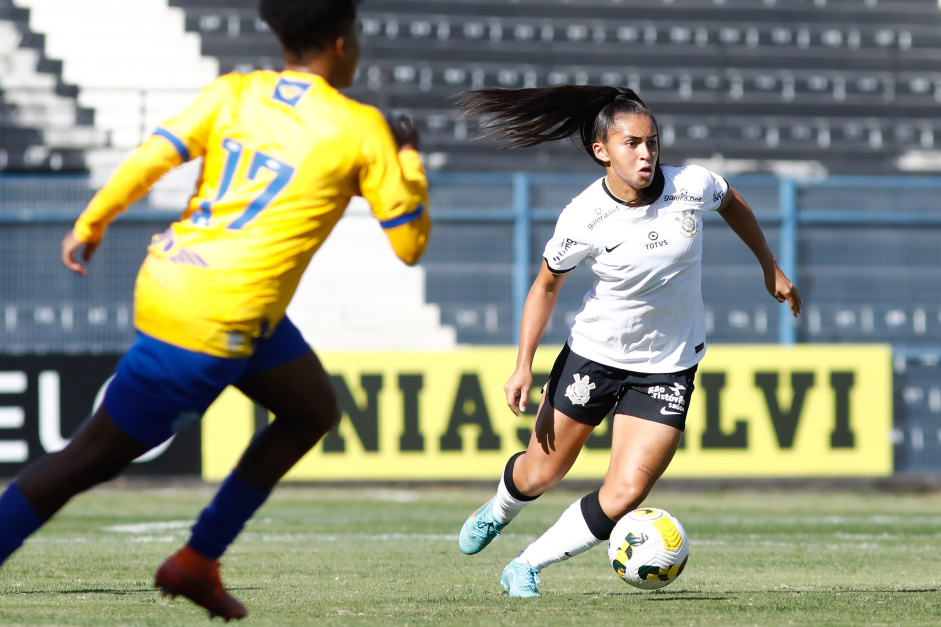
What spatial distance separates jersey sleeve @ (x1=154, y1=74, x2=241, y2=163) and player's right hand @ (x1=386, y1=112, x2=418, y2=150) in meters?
0.45

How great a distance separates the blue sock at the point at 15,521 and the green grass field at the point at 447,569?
20.5 inches

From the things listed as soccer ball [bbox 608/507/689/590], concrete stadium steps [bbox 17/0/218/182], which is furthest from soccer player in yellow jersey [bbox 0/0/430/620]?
concrete stadium steps [bbox 17/0/218/182]

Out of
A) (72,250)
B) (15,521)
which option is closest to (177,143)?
(72,250)

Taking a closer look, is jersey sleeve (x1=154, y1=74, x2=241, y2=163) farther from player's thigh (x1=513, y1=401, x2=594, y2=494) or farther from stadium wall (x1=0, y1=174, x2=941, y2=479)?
stadium wall (x1=0, y1=174, x2=941, y2=479)

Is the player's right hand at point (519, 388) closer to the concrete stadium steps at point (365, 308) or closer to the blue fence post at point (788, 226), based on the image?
the concrete stadium steps at point (365, 308)

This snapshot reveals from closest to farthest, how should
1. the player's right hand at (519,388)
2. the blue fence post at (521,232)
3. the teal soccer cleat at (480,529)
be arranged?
the player's right hand at (519,388) → the teal soccer cleat at (480,529) → the blue fence post at (521,232)

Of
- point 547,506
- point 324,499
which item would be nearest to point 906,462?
point 547,506

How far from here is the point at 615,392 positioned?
4895 mm

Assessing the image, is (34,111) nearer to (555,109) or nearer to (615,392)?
(555,109)

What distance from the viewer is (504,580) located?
16.3ft

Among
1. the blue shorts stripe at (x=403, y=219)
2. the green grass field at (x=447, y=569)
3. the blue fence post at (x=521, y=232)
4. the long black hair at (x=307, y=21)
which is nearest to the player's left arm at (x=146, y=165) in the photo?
the long black hair at (x=307, y=21)

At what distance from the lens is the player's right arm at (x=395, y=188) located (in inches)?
133

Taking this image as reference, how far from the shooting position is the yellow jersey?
11.1ft

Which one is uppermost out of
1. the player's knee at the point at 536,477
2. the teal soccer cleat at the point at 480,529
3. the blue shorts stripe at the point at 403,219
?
the blue shorts stripe at the point at 403,219
